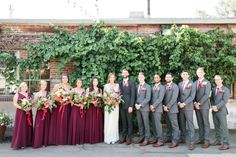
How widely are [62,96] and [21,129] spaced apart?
130 cm

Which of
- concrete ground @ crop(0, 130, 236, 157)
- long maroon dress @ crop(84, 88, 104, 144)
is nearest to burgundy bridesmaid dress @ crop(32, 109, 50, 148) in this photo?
concrete ground @ crop(0, 130, 236, 157)

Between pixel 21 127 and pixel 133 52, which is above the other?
pixel 133 52

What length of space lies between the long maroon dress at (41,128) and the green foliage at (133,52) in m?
2.12

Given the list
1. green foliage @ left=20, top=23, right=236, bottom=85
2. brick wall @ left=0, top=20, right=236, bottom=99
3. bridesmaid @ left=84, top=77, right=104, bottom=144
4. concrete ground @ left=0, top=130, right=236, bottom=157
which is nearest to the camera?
concrete ground @ left=0, top=130, right=236, bottom=157

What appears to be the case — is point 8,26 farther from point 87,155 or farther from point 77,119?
point 87,155

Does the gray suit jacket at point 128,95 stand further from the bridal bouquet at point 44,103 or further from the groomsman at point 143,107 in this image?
the bridal bouquet at point 44,103

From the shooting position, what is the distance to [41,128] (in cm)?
956

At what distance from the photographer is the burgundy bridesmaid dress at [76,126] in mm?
9742

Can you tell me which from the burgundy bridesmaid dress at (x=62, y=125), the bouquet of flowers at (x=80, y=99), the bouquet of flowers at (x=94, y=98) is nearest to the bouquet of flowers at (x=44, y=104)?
the burgundy bridesmaid dress at (x=62, y=125)

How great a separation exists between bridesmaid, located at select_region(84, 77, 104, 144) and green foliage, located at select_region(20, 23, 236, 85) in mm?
1485

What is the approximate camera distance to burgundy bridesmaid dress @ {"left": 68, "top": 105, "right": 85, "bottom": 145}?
974 cm

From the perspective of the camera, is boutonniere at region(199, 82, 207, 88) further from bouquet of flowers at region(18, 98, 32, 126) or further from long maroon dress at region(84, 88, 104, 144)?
bouquet of flowers at region(18, 98, 32, 126)

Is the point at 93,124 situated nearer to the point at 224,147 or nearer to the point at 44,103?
the point at 44,103

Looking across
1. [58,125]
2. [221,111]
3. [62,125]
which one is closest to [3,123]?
[58,125]
